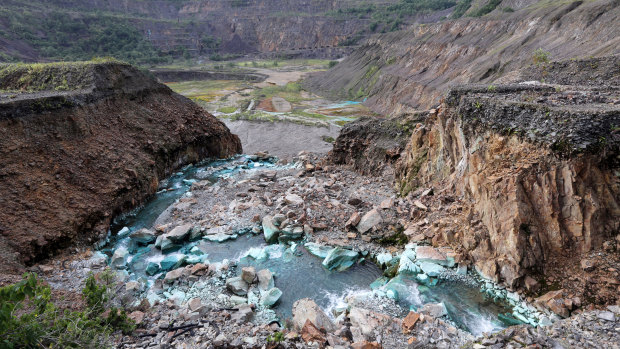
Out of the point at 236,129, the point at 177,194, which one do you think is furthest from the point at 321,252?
the point at 236,129

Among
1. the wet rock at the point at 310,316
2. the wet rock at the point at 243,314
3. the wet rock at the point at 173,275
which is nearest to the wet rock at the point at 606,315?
the wet rock at the point at 310,316

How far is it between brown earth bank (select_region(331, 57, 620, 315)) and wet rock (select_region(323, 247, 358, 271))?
107 inches

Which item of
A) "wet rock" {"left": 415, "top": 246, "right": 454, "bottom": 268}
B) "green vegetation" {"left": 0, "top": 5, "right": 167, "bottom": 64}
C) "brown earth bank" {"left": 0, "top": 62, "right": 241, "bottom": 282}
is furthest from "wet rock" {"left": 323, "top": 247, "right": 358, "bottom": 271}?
"green vegetation" {"left": 0, "top": 5, "right": 167, "bottom": 64}

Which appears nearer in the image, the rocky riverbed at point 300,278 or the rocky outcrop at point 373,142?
the rocky riverbed at point 300,278

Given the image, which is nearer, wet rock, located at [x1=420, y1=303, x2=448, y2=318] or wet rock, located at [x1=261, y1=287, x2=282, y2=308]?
wet rock, located at [x1=420, y1=303, x2=448, y2=318]

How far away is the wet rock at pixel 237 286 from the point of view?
13016 millimetres

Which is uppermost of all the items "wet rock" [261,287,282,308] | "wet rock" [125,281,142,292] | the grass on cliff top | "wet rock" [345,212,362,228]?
the grass on cliff top

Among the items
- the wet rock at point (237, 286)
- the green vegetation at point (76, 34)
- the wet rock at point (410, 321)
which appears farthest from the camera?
the green vegetation at point (76, 34)

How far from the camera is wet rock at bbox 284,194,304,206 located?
1898cm

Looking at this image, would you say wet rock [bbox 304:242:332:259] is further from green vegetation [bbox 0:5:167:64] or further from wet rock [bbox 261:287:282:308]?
green vegetation [bbox 0:5:167:64]

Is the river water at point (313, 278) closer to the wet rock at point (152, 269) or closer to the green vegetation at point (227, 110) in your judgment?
the wet rock at point (152, 269)

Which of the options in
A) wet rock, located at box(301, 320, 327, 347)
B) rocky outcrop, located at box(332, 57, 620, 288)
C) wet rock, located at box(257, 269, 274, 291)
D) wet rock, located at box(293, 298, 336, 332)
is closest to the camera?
wet rock, located at box(301, 320, 327, 347)

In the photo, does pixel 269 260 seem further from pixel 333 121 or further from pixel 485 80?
pixel 333 121

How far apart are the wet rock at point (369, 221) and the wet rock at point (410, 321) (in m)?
5.80
